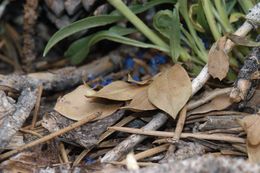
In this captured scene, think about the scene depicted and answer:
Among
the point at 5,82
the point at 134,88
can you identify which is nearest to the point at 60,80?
the point at 5,82

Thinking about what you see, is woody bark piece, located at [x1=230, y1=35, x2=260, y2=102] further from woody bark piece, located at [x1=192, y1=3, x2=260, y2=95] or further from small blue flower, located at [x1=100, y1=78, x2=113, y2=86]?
small blue flower, located at [x1=100, y1=78, x2=113, y2=86]

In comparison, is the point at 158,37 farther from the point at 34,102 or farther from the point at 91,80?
the point at 34,102

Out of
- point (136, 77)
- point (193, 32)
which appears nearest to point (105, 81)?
point (136, 77)

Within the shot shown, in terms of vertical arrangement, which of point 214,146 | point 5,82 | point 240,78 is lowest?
point 214,146

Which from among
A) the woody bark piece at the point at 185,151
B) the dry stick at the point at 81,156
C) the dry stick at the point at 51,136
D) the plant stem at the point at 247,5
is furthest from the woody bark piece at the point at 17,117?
the plant stem at the point at 247,5

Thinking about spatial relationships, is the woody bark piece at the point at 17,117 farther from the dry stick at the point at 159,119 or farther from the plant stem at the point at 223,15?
the plant stem at the point at 223,15

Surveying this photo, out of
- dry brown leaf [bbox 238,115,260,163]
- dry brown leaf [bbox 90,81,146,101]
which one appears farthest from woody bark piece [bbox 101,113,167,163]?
dry brown leaf [bbox 238,115,260,163]
